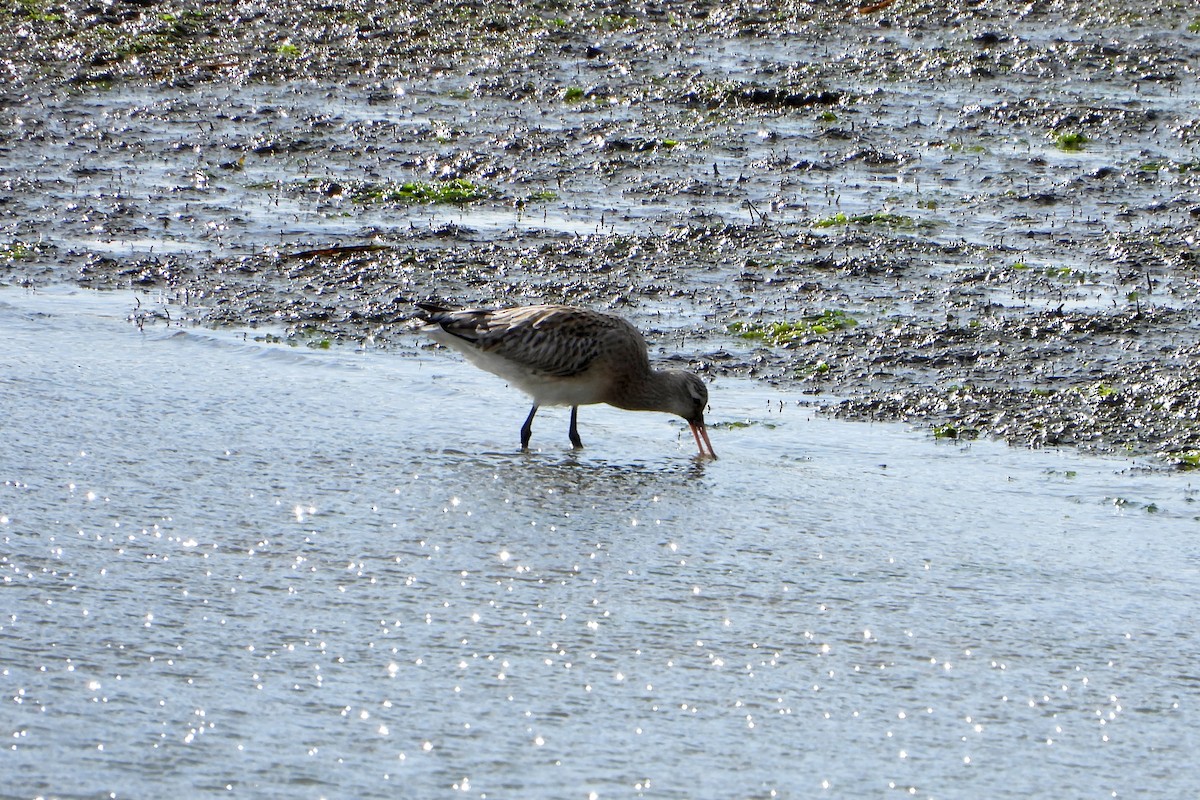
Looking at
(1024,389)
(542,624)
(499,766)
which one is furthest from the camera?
(1024,389)

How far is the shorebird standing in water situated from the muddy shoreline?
0.44 metres

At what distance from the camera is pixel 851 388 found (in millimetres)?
7578

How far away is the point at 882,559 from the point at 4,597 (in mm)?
2638

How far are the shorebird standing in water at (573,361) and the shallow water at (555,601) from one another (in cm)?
17

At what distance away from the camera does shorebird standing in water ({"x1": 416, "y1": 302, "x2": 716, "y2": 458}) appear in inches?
275

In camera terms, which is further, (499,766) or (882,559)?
(882,559)

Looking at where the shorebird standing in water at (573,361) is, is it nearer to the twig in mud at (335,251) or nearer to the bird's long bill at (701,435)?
the bird's long bill at (701,435)

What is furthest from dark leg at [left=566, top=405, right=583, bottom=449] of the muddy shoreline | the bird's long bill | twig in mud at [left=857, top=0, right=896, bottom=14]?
twig in mud at [left=857, top=0, right=896, bottom=14]

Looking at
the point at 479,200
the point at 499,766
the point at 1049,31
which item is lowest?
the point at 499,766

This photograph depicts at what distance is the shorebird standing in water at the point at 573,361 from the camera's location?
6992 millimetres

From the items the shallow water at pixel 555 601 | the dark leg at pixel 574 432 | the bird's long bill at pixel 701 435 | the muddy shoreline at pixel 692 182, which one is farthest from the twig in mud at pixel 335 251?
the bird's long bill at pixel 701 435

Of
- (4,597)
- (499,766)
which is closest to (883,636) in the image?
(499,766)

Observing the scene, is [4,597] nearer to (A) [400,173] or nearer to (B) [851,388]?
(B) [851,388]

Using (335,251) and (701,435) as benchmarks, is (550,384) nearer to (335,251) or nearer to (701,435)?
(701,435)
